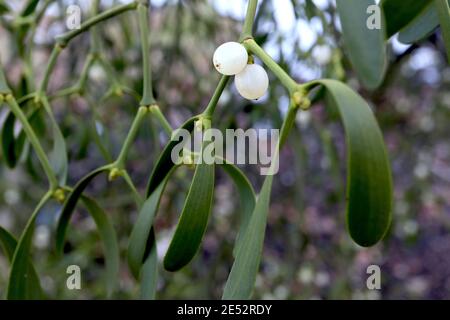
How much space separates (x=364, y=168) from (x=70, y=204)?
0.35 m

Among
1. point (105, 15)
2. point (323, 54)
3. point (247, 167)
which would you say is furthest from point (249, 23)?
point (247, 167)

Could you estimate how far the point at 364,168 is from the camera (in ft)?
1.11

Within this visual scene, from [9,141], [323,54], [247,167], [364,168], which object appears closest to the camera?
[364,168]

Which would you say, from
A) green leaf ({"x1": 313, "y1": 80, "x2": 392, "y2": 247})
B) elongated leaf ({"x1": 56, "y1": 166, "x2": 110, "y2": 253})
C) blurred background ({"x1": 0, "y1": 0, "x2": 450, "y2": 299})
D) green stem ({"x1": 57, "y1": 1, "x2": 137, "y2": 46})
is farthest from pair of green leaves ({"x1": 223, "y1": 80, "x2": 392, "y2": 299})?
blurred background ({"x1": 0, "y1": 0, "x2": 450, "y2": 299})

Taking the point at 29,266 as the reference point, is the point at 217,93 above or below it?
above

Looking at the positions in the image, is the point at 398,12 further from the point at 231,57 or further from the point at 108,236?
the point at 108,236

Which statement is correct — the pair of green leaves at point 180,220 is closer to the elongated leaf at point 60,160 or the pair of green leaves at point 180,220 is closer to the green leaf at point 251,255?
the green leaf at point 251,255

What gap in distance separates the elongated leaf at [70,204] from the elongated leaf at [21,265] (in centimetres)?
3

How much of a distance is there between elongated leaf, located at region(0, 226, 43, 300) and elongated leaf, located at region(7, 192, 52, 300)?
3cm

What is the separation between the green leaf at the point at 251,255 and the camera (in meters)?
0.39

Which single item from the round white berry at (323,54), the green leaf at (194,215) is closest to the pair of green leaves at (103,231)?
the green leaf at (194,215)

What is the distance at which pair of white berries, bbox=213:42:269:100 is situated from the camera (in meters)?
0.45

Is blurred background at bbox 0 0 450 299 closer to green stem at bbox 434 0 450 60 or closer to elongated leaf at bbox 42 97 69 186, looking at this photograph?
elongated leaf at bbox 42 97 69 186

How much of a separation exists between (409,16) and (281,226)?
1.28 metres
